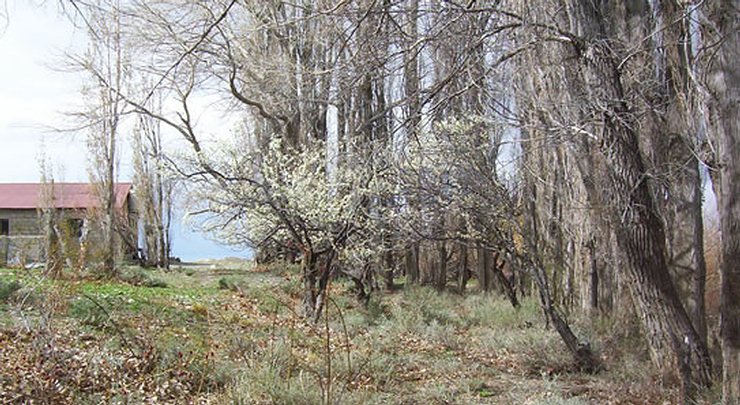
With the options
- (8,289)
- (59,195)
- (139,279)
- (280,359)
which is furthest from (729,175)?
(59,195)

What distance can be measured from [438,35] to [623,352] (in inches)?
154

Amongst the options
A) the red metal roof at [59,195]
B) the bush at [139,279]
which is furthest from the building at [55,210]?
the bush at [139,279]

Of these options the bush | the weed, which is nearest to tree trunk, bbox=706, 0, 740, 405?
the weed

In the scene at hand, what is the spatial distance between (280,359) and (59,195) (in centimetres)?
1774

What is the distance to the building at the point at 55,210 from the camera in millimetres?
15855

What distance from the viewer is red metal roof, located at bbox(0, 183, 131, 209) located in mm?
19609

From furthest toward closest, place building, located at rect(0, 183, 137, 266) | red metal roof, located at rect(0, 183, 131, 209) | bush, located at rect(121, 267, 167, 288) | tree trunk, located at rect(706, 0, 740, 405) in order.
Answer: red metal roof, located at rect(0, 183, 131, 209), building, located at rect(0, 183, 137, 266), bush, located at rect(121, 267, 167, 288), tree trunk, located at rect(706, 0, 740, 405)

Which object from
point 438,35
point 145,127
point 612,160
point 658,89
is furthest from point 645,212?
point 145,127

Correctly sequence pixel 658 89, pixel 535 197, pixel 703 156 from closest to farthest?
pixel 703 156
pixel 658 89
pixel 535 197

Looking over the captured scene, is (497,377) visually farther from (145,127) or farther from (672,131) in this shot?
(145,127)

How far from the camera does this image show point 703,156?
4.82 m

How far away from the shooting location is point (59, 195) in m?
20.2

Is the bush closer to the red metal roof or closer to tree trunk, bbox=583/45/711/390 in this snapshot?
the red metal roof

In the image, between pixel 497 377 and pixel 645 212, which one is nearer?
pixel 645 212
